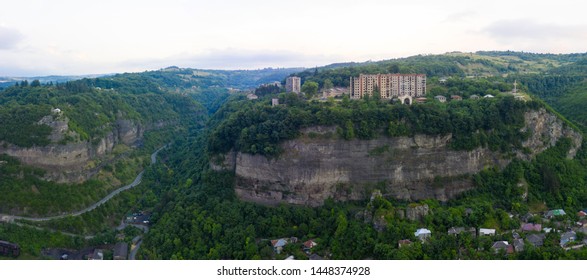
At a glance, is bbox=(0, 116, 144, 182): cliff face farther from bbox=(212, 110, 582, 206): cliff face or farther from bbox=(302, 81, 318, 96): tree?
bbox=(302, 81, 318, 96): tree

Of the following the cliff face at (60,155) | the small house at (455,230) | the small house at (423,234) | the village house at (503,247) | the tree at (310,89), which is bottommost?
the village house at (503,247)

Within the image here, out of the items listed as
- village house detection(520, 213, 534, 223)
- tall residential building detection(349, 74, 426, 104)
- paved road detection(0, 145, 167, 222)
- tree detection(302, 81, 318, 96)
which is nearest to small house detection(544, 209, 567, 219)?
village house detection(520, 213, 534, 223)

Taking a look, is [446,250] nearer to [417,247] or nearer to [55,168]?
[417,247]

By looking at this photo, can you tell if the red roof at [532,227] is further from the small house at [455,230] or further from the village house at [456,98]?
the village house at [456,98]

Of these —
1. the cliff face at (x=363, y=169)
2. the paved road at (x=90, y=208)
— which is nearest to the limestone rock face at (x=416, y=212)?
the cliff face at (x=363, y=169)

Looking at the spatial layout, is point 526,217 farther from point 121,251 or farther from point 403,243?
point 121,251
